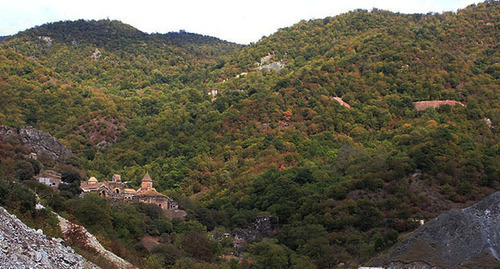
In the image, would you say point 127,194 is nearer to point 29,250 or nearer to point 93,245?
point 93,245

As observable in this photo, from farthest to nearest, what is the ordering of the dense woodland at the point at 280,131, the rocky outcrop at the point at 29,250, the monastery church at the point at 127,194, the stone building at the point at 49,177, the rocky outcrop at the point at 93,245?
the monastery church at the point at 127,194
the stone building at the point at 49,177
the dense woodland at the point at 280,131
the rocky outcrop at the point at 93,245
the rocky outcrop at the point at 29,250

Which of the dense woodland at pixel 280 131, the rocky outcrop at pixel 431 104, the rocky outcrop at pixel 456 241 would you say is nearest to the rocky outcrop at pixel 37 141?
the dense woodland at pixel 280 131

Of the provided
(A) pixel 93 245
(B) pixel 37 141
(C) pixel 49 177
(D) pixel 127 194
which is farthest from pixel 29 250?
(B) pixel 37 141

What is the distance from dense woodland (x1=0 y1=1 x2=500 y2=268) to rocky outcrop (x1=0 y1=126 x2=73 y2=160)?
2242 millimetres

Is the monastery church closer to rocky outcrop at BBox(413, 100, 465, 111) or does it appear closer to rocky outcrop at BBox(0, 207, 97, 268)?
rocky outcrop at BBox(0, 207, 97, 268)

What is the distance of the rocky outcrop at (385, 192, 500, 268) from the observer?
41031mm

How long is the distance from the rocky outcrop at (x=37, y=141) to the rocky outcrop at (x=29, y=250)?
44594 millimetres

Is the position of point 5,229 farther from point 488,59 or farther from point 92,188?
point 488,59

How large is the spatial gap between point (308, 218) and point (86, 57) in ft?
278

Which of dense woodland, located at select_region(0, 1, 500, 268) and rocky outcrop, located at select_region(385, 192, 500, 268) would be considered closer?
rocky outcrop, located at select_region(385, 192, 500, 268)

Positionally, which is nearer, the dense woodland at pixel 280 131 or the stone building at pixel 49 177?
the dense woodland at pixel 280 131

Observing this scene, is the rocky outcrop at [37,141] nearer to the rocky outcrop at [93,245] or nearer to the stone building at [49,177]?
the stone building at [49,177]

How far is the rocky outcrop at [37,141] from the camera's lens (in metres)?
66.2

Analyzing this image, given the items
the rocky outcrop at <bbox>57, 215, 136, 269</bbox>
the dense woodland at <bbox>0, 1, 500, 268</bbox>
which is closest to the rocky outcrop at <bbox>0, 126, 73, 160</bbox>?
the dense woodland at <bbox>0, 1, 500, 268</bbox>
